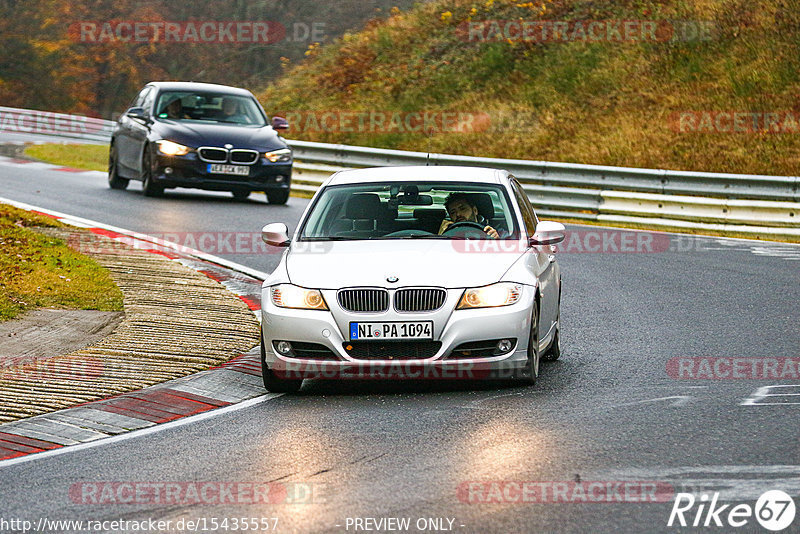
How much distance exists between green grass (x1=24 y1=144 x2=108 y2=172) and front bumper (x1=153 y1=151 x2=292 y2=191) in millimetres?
8452

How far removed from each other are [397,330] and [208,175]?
43.3ft

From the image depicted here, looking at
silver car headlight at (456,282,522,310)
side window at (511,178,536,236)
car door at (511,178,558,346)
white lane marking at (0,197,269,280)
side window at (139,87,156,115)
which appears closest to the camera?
silver car headlight at (456,282,522,310)

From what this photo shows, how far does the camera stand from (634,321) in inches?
486

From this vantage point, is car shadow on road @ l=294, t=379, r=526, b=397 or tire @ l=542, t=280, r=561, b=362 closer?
car shadow on road @ l=294, t=379, r=526, b=397

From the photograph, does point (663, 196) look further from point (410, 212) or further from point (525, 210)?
point (410, 212)

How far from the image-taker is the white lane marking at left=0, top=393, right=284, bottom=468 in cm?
744

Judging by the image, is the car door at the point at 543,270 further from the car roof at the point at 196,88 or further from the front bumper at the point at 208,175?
the car roof at the point at 196,88

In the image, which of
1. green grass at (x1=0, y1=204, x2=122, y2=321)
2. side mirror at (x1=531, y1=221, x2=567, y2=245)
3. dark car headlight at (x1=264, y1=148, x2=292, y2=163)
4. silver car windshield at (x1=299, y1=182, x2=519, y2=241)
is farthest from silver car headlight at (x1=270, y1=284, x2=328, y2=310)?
dark car headlight at (x1=264, y1=148, x2=292, y2=163)

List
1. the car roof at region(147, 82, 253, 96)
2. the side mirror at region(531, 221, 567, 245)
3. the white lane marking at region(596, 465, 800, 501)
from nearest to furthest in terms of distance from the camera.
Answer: the white lane marking at region(596, 465, 800, 501), the side mirror at region(531, 221, 567, 245), the car roof at region(147, 82, 253, 96)

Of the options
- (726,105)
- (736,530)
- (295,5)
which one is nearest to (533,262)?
(736,530)

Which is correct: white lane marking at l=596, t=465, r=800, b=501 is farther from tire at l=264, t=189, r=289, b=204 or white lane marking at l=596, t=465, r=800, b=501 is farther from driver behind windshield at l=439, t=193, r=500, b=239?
tire at l=264, t=189, r=289, b=204

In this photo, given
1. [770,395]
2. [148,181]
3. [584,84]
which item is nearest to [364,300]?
[770,395]

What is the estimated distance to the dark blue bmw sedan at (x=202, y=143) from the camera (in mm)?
21531

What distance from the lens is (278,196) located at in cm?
2236
